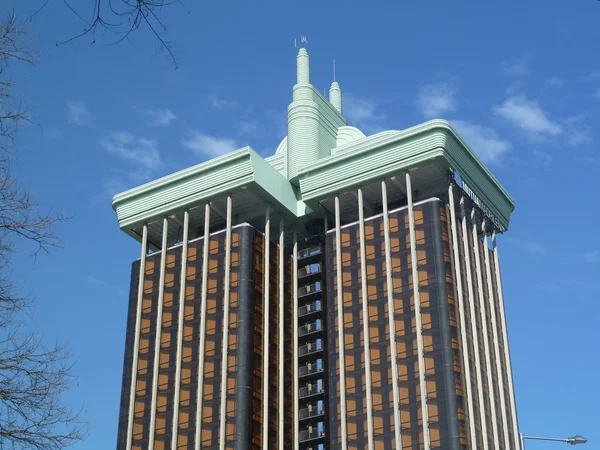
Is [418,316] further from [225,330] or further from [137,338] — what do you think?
[137,338]

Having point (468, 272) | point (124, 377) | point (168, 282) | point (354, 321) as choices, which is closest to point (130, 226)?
point (168, 282)

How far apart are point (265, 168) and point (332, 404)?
38.8 metres

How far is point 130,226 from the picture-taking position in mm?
148000

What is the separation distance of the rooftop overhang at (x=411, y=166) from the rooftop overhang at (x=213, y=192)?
4611 millimetres

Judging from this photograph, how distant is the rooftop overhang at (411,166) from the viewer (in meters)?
128

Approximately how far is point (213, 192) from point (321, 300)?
23.4 m

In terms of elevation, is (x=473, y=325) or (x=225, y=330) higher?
(x=225, y=330)

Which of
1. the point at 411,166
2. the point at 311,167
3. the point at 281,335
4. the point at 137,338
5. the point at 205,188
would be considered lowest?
the point at 281,335

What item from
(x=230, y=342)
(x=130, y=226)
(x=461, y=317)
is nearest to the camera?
(x=461, y=317)

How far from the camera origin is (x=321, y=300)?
450 feet

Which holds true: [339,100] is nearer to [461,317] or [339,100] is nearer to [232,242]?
[232,242]

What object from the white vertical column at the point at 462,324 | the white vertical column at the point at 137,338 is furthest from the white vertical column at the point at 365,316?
the white vertical column at the point at 137,338

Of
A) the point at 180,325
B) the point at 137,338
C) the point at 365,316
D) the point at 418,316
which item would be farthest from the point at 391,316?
the point at 137,338

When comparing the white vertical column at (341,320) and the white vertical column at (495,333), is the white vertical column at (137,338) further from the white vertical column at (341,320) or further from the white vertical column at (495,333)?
the white vertical column at (495,333)
